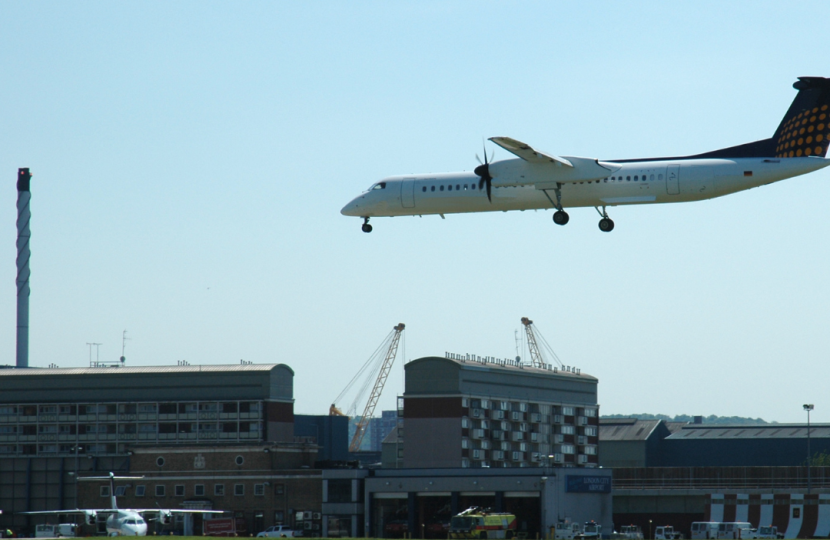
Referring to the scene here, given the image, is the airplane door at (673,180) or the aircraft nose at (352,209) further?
the aircraft nose at (352,209)

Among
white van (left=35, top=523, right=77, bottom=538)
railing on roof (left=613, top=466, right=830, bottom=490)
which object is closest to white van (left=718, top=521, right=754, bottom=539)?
railing on roof (left=613, top=466, right=830, bottom=490)

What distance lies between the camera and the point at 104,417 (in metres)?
102

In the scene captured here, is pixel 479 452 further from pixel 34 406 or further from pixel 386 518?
pixel 34 406

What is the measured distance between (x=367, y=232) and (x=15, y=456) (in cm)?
5156

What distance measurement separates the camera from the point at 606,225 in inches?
2425

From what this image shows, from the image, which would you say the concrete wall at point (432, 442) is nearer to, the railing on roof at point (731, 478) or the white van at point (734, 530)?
the railing on roof at point (731, 478)

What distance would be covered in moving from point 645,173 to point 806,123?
860 cm

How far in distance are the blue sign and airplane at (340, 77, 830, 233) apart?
3134cm

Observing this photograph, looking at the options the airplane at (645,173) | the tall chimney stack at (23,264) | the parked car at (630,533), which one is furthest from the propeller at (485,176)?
the tall chimney stack at (23,264)

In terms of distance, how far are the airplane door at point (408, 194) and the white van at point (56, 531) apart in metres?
33.6

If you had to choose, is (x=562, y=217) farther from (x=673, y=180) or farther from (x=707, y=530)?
(x=707, y=530)

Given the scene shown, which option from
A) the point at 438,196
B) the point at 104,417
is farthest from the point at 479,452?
the point at 438,196

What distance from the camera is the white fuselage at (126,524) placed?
75.8 m

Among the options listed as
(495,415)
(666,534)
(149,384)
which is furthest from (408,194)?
(495,415)
